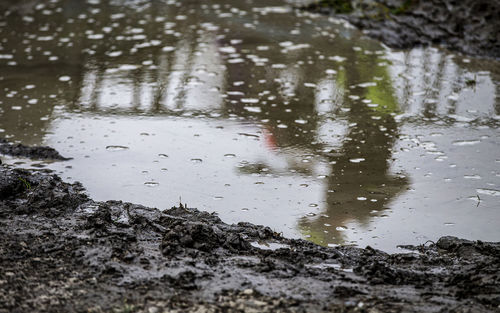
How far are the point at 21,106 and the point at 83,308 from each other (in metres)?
3.92

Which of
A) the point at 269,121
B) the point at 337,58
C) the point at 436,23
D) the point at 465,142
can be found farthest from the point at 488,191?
the point at 436,23

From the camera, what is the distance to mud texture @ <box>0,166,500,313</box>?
292cm

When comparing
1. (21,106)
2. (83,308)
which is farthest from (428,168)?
(21,106)

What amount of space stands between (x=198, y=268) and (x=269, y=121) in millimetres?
2766

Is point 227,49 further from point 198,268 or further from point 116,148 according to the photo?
point 198,268

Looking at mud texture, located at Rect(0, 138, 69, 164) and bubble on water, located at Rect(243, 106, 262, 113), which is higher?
mud texture, located at Rect(0, 138, 69, 164)

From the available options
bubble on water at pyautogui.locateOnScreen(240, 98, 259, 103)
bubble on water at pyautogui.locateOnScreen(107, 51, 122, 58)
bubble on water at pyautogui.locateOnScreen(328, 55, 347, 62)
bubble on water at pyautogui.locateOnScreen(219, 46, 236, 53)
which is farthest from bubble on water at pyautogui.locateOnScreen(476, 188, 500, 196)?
bubble on water at pyautogui.locateOnScreen(107, 51, 122, 58)

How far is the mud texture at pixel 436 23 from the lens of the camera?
8.00m

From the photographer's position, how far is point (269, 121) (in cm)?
585

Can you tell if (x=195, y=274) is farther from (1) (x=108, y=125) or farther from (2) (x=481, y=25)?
(2) (x=481, y=25)

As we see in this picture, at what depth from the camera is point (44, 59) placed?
765 cm

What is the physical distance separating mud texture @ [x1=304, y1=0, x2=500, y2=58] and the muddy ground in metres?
4.87

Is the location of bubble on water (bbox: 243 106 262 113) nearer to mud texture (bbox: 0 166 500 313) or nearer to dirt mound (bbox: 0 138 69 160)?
dirt mound (bbox: 0 138 69 160)

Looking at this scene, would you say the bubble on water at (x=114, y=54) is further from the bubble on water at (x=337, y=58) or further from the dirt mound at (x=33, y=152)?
the dirt mound at (x=33, y=152)
